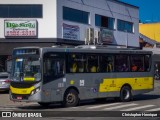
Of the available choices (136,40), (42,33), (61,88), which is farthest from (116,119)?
(136,40)

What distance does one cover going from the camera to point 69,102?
2105 centimetres

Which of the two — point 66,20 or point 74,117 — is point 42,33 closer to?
point 66,20

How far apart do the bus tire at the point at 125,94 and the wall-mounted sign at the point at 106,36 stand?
22937 mm

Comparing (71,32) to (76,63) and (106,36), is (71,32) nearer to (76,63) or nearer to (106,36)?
(106,36)

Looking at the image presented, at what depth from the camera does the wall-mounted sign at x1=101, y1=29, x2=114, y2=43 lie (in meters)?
47.0

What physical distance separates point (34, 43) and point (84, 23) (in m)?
6.59

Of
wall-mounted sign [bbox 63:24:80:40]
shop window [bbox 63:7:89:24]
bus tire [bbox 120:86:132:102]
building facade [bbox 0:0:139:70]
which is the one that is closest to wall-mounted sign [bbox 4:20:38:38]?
building facade [bbox 0:0:139:70]

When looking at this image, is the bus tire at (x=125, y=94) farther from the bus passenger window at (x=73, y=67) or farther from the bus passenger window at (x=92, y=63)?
the bus passenger window at (x=73, y=67)

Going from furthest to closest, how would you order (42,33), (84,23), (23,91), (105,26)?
(105,26)
(84,23)
(42,33)
(23,91)

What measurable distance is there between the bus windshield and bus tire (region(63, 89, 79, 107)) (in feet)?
6.21

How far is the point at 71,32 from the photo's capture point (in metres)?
42.1

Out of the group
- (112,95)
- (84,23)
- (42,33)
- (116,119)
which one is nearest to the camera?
(116,119)

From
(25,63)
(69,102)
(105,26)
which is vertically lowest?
(69,102)

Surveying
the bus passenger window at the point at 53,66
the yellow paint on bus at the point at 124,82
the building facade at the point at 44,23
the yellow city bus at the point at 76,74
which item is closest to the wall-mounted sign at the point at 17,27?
the building facade at the point at 44,23
